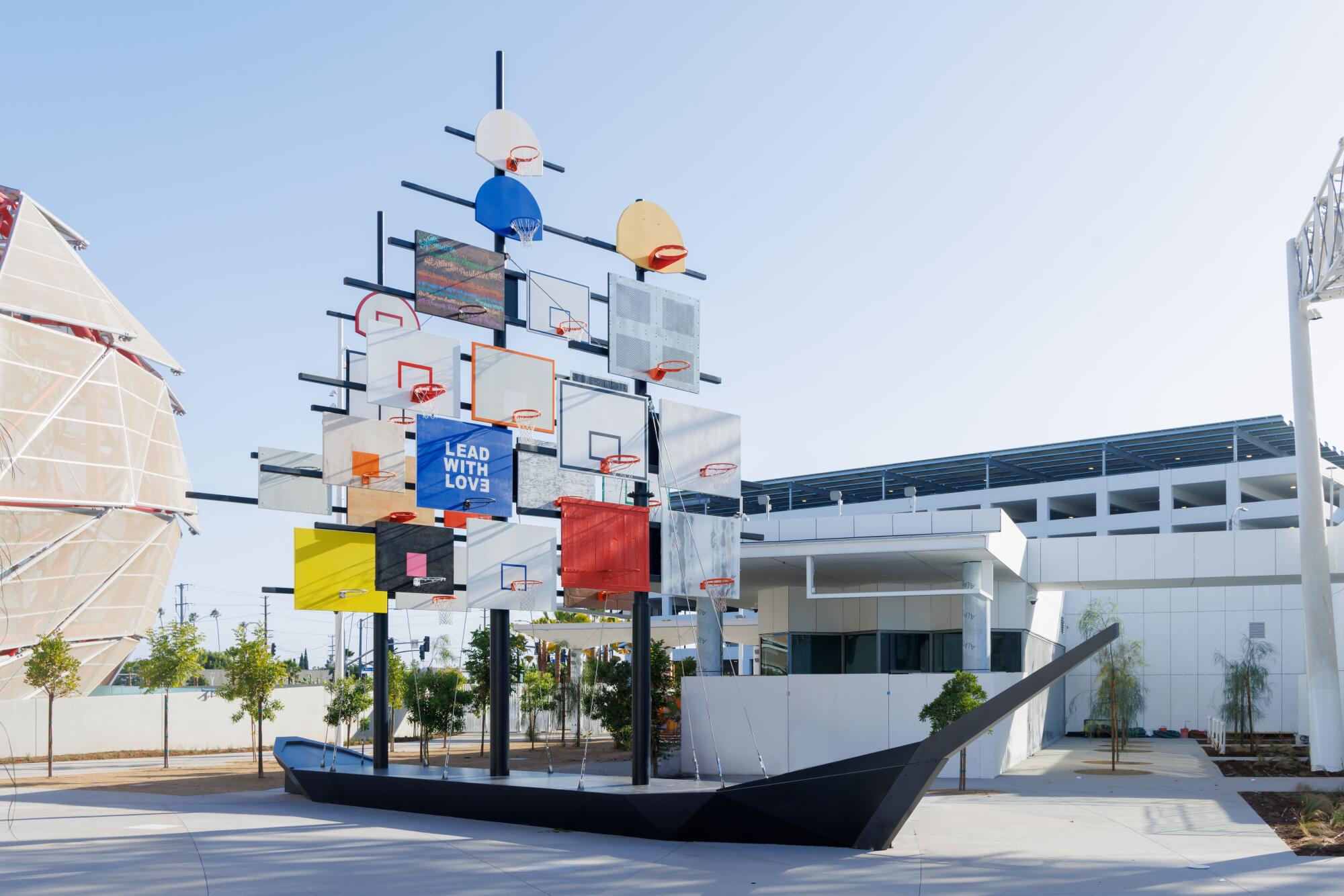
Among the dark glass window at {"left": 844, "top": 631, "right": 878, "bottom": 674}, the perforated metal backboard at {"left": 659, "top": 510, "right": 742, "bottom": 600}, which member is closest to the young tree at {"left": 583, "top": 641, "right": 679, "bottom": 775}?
the dark glass window at {"left": 844, "top": 631, "right": 878, "bottom": 674}

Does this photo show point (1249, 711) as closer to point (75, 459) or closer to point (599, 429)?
point (599, 429)

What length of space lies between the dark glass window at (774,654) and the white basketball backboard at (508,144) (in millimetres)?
17369

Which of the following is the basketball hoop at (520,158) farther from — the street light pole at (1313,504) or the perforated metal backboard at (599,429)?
the street light pole at (1313,504)

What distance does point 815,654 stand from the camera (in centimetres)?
3180

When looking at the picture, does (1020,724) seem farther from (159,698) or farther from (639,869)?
(159,698)

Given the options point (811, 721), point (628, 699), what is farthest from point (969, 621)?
point (628, 699)

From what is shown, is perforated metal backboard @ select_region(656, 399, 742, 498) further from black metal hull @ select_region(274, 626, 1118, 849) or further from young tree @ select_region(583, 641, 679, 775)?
young tree @ select_region(583, 641, 679, 775)

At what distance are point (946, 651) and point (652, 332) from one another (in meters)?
17.2

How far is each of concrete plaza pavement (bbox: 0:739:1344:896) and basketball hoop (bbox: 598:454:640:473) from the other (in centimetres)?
494

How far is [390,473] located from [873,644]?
16.2 metres

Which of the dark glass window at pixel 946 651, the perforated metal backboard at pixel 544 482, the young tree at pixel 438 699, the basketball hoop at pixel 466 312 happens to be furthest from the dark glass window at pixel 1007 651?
the basketball hoop at pixel 466 312

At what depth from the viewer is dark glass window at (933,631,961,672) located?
101 ft

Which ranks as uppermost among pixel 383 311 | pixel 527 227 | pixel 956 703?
pixel 527 227

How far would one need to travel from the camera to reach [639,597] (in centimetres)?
1633
